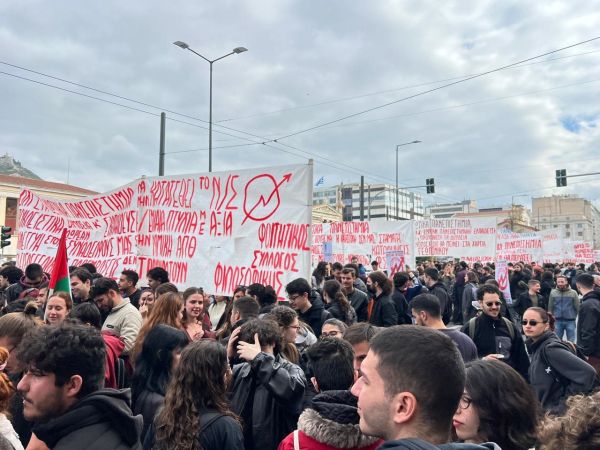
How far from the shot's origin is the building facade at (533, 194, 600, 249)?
433 feet

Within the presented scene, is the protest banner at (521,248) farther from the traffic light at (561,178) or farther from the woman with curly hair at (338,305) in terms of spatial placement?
the woman with curly hair at (338,305)

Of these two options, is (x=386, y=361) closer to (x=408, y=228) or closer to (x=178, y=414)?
(x=178, y=414)

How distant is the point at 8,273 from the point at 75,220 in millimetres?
1412

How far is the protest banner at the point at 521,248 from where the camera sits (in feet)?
62.3

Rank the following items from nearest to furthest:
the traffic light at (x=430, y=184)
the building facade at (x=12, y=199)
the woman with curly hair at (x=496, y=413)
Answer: the woman with curly hair at (x=496, y=413) < the traffic light at (x=430, y=184) < the building facade at (x=12, y=199)

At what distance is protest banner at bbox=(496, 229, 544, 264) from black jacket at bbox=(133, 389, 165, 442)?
58.6 ft

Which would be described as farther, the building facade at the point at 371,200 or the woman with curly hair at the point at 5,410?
the building facade at the point at 371,200

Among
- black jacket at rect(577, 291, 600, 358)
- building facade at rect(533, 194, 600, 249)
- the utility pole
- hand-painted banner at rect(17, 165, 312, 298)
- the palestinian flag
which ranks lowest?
black jacket at rect(577, 291, 600, 358)

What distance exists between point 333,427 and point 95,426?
3.45 feet

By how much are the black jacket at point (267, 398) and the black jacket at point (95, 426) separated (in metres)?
0.98

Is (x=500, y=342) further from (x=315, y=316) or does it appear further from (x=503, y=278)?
(x=503, y=278)

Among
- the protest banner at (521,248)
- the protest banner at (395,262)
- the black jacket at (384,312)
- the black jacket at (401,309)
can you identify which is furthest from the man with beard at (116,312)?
the protest banner at (521,248)

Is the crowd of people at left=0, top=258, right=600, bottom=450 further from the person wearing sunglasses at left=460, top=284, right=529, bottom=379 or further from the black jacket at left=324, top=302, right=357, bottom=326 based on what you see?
the black jacket at left=324, top=302, right=357, bottom=326

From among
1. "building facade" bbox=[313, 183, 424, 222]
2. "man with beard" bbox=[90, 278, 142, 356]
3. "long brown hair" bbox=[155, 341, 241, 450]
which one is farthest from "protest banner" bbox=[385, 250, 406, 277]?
"building facade" bbox=[313, 183, 424, 222]
